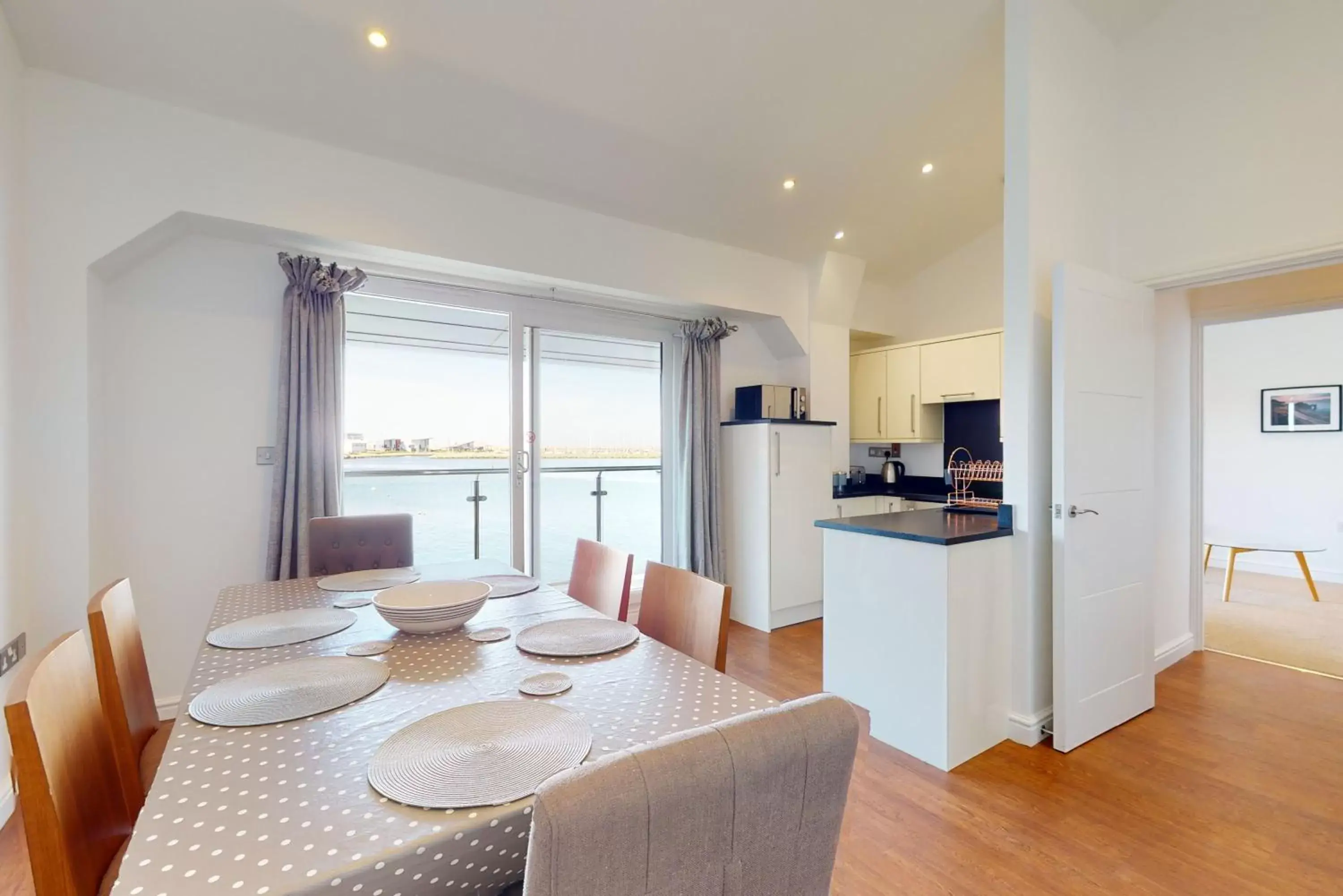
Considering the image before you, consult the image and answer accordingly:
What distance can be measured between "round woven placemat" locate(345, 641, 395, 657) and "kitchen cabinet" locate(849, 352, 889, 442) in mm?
4035

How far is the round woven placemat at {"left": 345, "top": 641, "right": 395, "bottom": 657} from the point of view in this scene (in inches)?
52.5

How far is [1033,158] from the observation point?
2.49 metres

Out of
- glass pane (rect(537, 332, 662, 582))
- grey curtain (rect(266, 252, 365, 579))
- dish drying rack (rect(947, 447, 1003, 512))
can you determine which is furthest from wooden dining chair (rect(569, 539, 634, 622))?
dish drying rack (rect(947, 447, 1003, 512))

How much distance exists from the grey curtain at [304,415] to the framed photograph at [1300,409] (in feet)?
23.9

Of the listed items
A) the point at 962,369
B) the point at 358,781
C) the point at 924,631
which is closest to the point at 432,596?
the point at 358,781

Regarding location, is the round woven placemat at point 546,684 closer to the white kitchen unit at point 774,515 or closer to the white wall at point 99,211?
the white wall at point 99,211

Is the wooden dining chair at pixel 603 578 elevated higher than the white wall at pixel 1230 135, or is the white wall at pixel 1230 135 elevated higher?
the white wall at pixel 1230 135

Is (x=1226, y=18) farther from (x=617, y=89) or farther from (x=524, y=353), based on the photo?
(x=524, y=353)

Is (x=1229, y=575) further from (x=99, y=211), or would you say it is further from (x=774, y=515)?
(x=99, y=211)

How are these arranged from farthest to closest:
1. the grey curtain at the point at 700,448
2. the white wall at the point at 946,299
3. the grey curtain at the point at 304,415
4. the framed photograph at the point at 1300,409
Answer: the framed photograph at the point at 1300,409, the white wall at the point at 946,299, the grey curtain at the point at 700,448, the grey curtain at the point at 304,415

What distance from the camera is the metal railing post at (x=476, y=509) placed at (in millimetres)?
3520

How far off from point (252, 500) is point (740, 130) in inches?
120

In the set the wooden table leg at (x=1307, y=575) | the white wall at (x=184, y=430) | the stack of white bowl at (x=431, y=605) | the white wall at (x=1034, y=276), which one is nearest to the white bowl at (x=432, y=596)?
the stack of white bowl at (x=431, y=605)

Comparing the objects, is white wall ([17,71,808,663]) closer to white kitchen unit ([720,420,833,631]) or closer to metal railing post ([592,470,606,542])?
metal railing post ([592,470,606,542])
